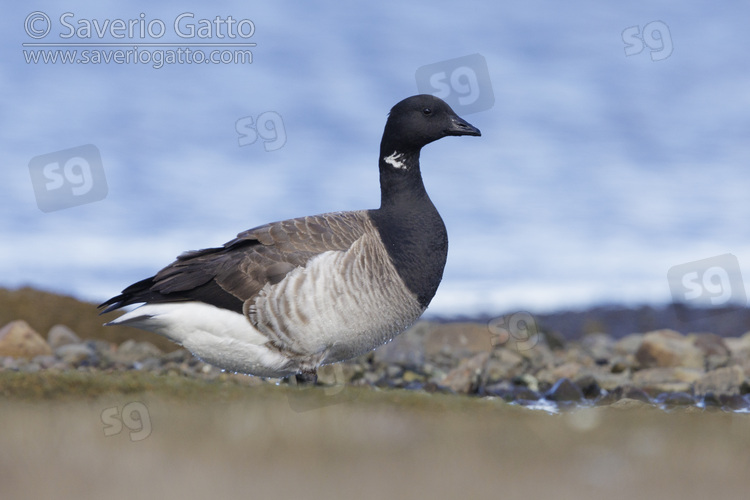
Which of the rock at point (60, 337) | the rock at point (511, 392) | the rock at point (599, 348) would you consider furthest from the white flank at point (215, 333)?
the rock at point (599, 348)

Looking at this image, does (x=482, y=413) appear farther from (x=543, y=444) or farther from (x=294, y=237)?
(x=294, y=237)

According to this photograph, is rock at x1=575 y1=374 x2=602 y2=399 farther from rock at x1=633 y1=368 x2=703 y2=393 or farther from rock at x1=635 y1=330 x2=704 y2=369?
rock at x1=635 y1=330 x2=704 y2=369

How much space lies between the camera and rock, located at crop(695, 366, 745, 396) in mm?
15180

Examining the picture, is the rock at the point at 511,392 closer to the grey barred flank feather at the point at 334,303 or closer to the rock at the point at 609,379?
the rock at the point at 609,379

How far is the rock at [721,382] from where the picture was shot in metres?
15.2

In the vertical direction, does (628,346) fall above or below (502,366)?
below

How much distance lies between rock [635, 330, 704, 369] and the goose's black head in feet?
34.9

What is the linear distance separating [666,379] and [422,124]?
9.35 meters

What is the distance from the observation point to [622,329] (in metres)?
36.2

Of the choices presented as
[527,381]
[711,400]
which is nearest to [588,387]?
[527,381]

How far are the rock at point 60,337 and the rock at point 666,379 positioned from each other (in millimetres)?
14896

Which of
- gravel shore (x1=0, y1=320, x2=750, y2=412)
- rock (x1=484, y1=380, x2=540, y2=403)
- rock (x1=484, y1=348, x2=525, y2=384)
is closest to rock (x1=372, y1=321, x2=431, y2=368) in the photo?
gravel shore (x1=0, y1=320, x2=750, y2=412)

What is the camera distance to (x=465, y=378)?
→ 591 inches

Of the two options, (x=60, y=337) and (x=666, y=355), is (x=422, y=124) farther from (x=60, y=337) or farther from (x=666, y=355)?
(x=60, y=337)
